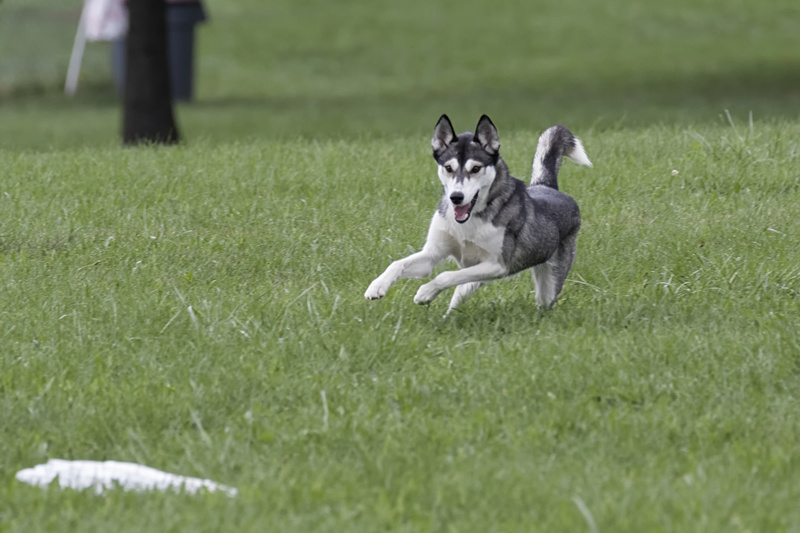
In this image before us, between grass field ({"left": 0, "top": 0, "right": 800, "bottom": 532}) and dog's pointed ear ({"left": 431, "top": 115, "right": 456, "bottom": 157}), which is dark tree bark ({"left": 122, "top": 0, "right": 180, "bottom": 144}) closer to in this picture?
grass field ({"left": 0, "top": 0, "right": 800, "bottom": 532})

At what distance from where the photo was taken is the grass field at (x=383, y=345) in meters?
3.99

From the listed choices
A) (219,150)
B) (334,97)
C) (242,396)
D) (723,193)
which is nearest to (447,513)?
(242,396)

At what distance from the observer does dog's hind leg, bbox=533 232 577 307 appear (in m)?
6.13

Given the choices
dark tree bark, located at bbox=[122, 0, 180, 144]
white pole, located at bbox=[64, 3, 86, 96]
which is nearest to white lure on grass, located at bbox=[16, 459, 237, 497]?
dark tree bark, located at bbox=[122, 0, 180, 144]

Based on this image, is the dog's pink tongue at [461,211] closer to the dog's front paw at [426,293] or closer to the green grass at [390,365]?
the dog's front paw at [426,293]

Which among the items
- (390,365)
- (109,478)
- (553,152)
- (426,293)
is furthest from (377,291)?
(109,478)

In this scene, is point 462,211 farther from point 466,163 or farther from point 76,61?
point 76,61

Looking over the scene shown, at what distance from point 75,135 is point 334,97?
6330 mm

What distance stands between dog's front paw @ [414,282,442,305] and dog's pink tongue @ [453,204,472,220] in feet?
1.22

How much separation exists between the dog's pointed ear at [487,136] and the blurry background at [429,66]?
10855mm

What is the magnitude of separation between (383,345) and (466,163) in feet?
3.39

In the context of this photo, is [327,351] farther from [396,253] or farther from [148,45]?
[148,45]

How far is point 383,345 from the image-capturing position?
5.34 m

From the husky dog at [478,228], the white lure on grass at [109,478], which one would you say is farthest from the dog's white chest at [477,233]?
the white lure on grass at [109,478]
